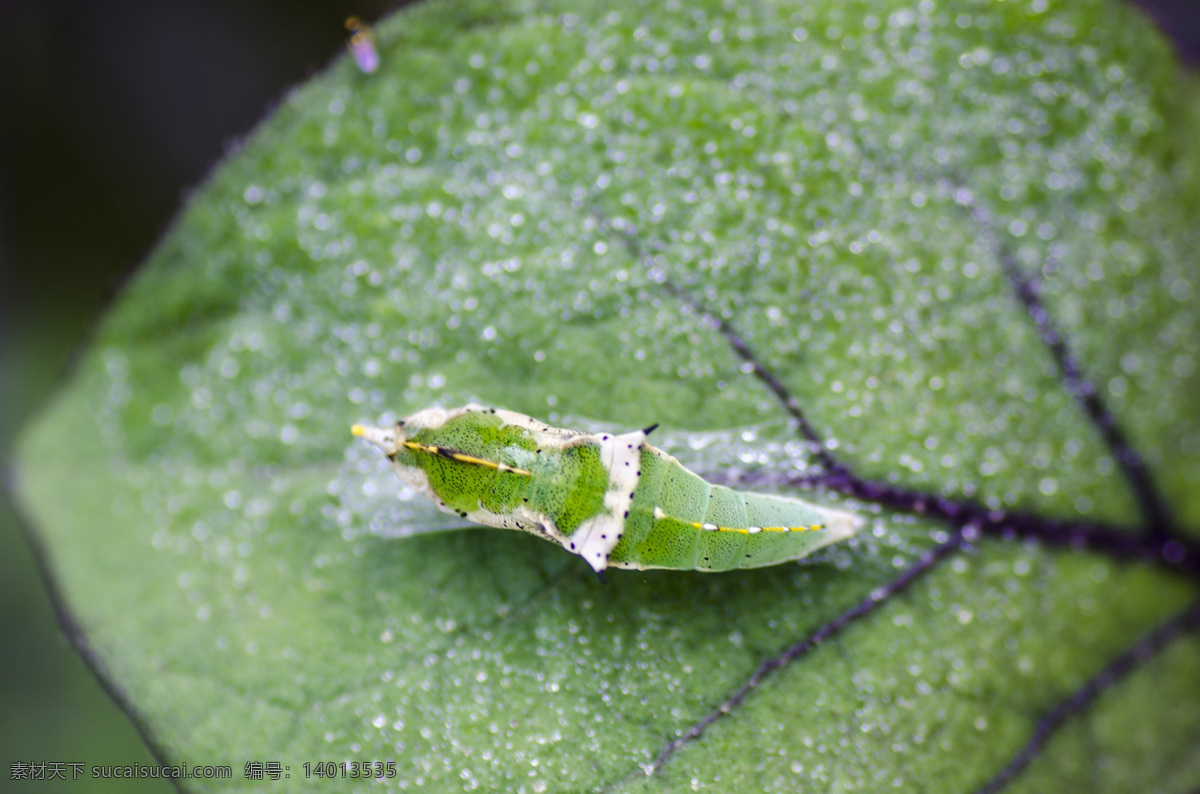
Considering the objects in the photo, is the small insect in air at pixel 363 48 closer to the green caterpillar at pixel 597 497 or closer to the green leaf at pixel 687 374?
the green leaf at pixel 687 374

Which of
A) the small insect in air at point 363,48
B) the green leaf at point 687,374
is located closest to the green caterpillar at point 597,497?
the green leaf at point 687,374

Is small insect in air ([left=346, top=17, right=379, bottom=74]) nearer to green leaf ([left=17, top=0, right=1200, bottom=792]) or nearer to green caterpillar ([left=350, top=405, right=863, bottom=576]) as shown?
green leaf ([left=17, top=0, right=1200, bottom=792])

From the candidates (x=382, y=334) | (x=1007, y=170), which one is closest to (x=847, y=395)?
(x=1007, y=170)

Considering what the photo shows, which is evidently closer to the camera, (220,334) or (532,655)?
(532,655)

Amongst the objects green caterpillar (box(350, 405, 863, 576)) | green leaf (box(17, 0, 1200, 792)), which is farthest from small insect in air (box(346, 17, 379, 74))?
green caterpillar (box(350, 405, 863, 576))

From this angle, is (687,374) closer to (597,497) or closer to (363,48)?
(597,497)

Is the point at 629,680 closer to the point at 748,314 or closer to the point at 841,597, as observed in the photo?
the point at 841,597

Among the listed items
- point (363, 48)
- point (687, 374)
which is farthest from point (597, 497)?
Answer: point (363, 48)

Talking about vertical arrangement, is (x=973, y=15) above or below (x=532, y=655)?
above
